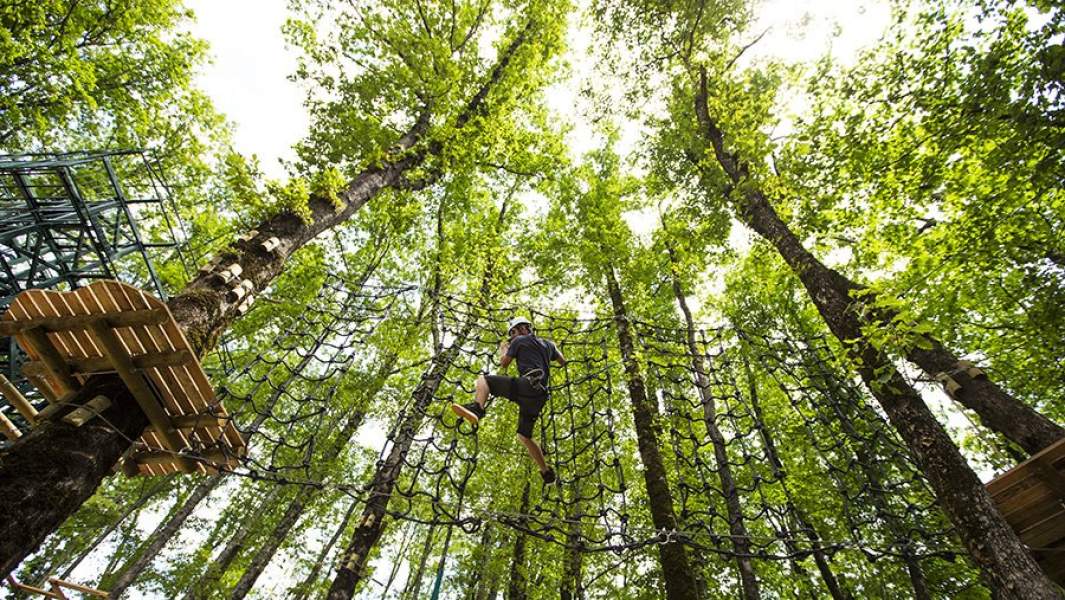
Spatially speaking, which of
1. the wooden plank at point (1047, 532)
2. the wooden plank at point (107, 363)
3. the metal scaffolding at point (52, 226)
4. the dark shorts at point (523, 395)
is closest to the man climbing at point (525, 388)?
the dark shorts at point (523, 395)

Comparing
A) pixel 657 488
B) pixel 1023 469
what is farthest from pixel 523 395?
pixel 1023 469

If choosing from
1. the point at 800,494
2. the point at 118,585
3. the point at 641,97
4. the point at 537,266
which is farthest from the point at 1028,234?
the point at 118,585

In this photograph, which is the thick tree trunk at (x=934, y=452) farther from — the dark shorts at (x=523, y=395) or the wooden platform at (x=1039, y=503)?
the dark shorts at (x=523, y=395)

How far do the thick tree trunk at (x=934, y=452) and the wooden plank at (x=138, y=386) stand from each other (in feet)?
16.3

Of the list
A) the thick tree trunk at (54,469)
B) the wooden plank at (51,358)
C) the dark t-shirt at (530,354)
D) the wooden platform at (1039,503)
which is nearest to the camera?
the thick tree trunk at (54,469)

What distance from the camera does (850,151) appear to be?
4621 mm

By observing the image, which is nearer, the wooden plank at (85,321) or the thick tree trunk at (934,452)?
the wooden plank at (85,321)

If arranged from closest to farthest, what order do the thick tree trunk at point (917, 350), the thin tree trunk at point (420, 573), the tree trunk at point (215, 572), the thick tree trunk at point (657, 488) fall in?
the thick tree trunk at point (917, 350) < the thick tree trunk at point (657, 488) < the tree trunk at point (215, 572) < the thin tree trunk at point (420, 573)

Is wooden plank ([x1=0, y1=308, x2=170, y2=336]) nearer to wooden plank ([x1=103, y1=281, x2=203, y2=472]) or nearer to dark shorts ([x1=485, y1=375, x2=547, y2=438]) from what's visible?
wooden plank ([x1=103, y1=281, x2=203, y2=472])

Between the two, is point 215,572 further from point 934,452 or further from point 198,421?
point 934,452

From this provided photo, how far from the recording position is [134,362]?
253 centimetres

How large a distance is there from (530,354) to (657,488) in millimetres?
2717

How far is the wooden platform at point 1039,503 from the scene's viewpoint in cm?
276

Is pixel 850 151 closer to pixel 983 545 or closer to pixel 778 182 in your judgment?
pixel 778 182
